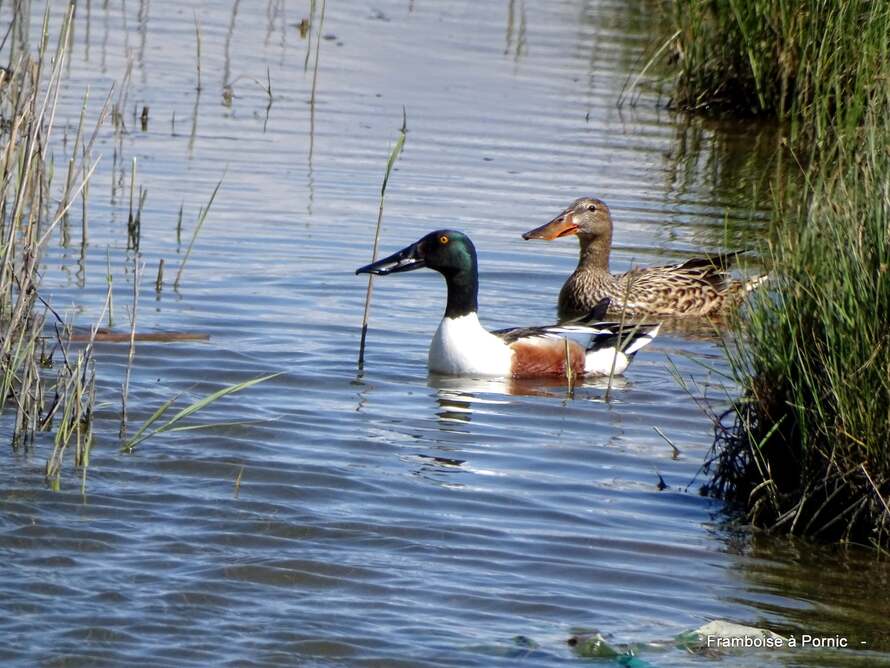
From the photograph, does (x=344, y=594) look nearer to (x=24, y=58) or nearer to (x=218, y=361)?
(x=24, y=58)

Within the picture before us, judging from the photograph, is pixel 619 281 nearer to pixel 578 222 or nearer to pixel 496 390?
pixel 578 222

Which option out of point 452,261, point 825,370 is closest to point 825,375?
point 825,370

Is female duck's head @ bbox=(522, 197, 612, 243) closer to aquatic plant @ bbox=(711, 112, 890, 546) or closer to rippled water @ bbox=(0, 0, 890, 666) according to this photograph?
rippled water @ bbox=(0, 0, 890, 666)

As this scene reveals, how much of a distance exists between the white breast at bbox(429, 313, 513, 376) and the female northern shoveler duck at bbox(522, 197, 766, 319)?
1583 mm

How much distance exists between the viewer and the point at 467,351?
303 inches

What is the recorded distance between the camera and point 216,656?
3.91 metres

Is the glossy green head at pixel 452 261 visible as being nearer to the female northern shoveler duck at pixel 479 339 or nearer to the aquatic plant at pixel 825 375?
the female northern shoveler duck at pixel 479 339

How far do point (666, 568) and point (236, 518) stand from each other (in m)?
1.43

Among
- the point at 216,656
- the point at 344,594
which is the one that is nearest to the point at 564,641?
the point at 344,594

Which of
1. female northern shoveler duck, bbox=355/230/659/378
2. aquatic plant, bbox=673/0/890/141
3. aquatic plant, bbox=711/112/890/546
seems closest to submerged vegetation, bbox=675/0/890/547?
aquatic plant, bbox=711/112/890/546

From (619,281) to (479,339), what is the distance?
218 cm

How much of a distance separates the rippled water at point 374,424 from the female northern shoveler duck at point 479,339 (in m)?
0.15

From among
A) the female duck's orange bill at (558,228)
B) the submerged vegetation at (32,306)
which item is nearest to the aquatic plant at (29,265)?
the submerged vegetation at (32,306)

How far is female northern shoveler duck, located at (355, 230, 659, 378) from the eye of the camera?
7656 millimetres
